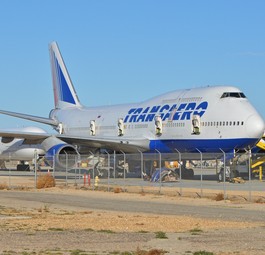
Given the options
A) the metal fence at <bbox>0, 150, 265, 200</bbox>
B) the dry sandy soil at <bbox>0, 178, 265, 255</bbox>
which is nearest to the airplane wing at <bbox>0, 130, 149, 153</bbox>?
the metal fence at <bbox>0, 150, 265, 200</bbox>

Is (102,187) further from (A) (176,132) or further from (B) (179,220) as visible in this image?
(B) (179,220)

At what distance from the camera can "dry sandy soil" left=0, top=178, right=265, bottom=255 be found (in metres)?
14.5

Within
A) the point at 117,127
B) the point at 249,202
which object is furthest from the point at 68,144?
the point at 249,202

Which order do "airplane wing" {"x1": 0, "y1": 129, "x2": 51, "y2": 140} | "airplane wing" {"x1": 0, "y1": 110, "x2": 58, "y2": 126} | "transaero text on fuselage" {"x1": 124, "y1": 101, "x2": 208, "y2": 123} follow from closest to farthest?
"transaero text on fuselage" {"x1": 124, "y1": 101, "x2": 208, "y2": 123}, "airplane wing" {"x1": 0, "y1": 129, "x2": 51, "y2": 140}, "airplane wing" {"x1": 0, "y1": 110, "x2": 58, "y2": 126}

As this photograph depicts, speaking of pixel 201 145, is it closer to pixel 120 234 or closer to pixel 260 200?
pixel 260 200

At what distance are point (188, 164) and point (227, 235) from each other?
75.6 feet

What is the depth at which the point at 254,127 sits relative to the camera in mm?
41719

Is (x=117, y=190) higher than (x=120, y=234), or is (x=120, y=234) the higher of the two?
(x=117, y=190)

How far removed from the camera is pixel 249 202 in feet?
92.7

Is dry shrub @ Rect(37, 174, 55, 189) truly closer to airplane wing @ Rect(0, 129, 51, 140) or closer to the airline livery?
the airline livery

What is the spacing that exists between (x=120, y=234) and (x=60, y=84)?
47526mm

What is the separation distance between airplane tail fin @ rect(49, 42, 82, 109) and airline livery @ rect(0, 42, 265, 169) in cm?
375

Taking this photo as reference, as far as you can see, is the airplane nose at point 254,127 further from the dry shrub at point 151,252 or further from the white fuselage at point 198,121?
the dry shrub at point 151,252

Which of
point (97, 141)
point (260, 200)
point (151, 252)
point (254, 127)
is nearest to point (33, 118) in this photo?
point (97, 141)
